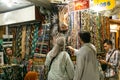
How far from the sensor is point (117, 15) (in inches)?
319

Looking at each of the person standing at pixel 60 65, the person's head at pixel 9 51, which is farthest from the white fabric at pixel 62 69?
the person's head at pixel 9 51

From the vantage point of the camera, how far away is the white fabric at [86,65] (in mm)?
4027

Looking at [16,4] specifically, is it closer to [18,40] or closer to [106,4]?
[18,40]

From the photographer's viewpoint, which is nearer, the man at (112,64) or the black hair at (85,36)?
the black hair at (85,36)

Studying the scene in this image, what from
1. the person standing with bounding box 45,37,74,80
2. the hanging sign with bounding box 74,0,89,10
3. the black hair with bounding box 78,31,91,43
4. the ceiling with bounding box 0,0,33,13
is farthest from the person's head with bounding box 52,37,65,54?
the ceiling with bounding box 0,0,33,13

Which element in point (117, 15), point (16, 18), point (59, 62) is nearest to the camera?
point (59, 62)

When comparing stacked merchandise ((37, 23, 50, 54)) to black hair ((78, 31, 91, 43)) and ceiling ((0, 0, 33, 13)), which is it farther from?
black hair ((78, 31, 91, 43))

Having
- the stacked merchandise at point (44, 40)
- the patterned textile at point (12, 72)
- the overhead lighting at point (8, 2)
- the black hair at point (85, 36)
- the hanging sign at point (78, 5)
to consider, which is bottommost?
the patterned textile at point (12, 72)

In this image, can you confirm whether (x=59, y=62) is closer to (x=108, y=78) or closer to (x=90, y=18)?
(x=108, y=78)

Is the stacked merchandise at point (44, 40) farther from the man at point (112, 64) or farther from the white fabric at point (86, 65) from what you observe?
the white fabric at point (86, 65)

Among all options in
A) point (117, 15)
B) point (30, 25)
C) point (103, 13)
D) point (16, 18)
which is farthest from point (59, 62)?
point (117, 15)

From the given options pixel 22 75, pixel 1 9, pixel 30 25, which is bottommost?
pixel 22 75

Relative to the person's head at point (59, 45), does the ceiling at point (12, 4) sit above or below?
above

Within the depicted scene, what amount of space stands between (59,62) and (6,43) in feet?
11.2
